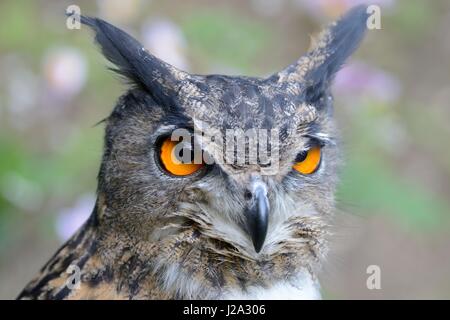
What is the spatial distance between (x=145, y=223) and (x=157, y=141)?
0.22 m

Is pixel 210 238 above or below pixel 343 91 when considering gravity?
below

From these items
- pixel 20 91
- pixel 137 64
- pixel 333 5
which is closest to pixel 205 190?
pixel 137 64

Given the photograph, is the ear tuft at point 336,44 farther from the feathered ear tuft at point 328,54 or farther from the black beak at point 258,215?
the black beak at point 258,215

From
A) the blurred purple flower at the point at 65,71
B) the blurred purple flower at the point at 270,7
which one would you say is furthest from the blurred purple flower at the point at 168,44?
the blurred purple flower at the point at 270,7

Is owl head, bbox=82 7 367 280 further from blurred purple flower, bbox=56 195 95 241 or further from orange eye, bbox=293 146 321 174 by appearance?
blurred purple flower, bbox=56 195 95 241

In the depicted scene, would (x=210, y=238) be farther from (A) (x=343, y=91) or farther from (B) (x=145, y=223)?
(A) (x=343, y=91)

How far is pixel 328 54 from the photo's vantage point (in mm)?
2408

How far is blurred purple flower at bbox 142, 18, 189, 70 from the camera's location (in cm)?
308

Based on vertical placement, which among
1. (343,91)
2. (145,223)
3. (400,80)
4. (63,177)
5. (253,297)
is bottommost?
(253,297)

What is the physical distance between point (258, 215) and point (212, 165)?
0.18 m

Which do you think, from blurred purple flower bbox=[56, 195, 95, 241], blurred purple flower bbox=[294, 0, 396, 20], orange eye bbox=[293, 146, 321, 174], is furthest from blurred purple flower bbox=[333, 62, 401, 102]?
blurred purple flower bbox=[56, 195, 95, 241]

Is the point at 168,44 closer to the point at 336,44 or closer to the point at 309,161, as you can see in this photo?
the point at 336,44

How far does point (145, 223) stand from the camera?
7.02 feet
